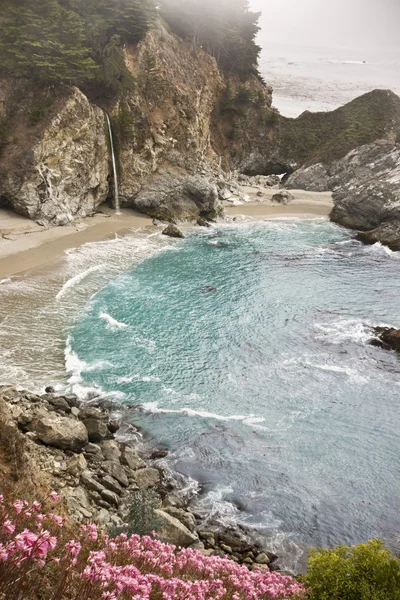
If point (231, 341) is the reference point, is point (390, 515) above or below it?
below

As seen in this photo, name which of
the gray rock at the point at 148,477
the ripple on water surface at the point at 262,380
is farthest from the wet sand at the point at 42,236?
the gray rock at the point at 148,477

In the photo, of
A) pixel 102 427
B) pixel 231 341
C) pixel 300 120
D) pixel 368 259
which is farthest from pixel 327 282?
pixel 300 120

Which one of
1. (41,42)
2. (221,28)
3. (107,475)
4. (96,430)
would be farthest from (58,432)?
(221,28)

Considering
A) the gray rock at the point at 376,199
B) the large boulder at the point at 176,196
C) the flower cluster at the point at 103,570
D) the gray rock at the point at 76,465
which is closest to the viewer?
the flower cluster at the point at 103,570

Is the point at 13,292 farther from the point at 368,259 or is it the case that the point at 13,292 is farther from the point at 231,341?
the point at 368,259

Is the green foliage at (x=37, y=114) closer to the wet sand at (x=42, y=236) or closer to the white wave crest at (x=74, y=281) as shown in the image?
the wet sand at (x=42, y=236)

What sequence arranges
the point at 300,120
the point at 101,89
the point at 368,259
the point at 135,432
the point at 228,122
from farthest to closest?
1. the point at 300,120
2. the point at 228,122
3. the point at 101,89
4. the point at 368,259
5. the point at 135,432
